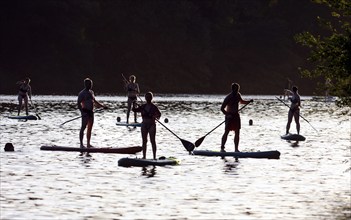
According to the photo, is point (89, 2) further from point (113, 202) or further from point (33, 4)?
point (113, 202)

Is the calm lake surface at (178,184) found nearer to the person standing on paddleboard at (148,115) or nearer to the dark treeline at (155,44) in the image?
the person standing on paddleboard at (148,115)

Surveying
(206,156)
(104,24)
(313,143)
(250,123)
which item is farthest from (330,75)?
(104,24)

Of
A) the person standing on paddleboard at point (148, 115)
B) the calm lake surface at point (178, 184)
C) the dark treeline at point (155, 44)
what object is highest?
the dark treeline at point (155, 44)

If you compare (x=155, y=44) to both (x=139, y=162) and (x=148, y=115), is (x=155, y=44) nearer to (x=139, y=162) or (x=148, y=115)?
(x=148, y=115)

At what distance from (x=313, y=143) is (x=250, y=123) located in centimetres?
1354

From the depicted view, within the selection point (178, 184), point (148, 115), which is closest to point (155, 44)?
point (148, 115)

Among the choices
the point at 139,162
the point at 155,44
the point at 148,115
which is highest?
the point at 155,44

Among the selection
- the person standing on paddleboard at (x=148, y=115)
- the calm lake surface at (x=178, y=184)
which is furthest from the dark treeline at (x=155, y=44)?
the person standing on paddleboard at (x=148, y=115)

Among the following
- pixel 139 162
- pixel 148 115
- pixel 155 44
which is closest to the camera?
pixel 139 162

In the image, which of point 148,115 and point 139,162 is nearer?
point 139,162

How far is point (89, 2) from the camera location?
11994cm

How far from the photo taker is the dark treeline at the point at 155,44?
114250mm

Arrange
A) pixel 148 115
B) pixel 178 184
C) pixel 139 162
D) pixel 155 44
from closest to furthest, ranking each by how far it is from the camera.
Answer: pixel 178 184
pixel 139 162
pixel 148 115
pixel 155 44

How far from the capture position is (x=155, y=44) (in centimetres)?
13088
